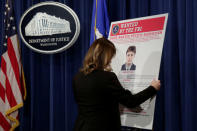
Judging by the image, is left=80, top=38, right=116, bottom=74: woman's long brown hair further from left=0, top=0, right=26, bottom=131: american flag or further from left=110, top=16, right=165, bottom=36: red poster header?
left=0, top=0, right=26, bottom=131: american flag

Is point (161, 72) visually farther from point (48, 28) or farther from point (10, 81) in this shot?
point (10, 81)

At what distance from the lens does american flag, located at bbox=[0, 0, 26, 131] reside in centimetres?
276

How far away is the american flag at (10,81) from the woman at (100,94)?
4.44 ft

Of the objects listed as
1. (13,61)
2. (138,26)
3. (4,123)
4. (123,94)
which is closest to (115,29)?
(138,26)

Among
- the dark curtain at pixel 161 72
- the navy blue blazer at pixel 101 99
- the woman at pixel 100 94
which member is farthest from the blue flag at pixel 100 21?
the navy blue blazer at pixel 101 99

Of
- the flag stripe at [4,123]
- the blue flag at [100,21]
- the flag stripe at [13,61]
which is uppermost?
the blue flag at [100,21]

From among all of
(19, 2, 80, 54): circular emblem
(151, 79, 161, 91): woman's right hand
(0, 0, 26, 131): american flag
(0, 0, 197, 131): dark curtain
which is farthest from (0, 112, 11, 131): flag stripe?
(151, 79, 161, 91): woman's right hand

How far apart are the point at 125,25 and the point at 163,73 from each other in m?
0.70

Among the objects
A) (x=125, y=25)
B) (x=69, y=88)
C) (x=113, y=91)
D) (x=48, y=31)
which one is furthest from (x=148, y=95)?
(x=48, y=31)

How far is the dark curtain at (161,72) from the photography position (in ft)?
7.54

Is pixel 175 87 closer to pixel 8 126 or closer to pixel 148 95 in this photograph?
pixel 148 95

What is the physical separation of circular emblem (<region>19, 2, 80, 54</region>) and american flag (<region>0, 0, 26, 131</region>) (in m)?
0.17

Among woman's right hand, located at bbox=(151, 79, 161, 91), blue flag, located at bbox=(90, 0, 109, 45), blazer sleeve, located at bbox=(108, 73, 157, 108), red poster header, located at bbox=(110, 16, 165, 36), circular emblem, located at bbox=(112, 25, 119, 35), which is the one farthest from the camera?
blue flag, located at bbox=(90, 0, 109, 45)

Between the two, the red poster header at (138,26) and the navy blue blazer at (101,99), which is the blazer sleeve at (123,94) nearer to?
the navy blue blazer at (101,99)
